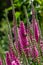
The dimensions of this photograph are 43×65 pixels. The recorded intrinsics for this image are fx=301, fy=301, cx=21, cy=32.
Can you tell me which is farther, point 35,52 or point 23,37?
point 23,37

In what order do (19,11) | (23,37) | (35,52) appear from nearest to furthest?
(35,52) < (23,37) < (19,11)

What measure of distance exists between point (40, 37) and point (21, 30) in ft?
0.53

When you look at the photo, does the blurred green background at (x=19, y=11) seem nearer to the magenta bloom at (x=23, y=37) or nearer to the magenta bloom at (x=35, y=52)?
the magenta bloom at (x=23, y=37)

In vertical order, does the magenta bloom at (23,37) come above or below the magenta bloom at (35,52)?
above

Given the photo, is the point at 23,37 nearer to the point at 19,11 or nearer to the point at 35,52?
the point at 35,52

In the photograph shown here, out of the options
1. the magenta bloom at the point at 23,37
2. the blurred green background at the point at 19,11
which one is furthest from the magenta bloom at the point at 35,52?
the blurred green background at the point at 19,11

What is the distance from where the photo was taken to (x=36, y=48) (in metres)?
2.05

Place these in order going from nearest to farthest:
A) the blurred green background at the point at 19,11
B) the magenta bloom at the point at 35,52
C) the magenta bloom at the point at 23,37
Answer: the magenta bloom at the point at 35,52, the magenta bloom at the point at 23,37, the blurred green background at the point at 19,11

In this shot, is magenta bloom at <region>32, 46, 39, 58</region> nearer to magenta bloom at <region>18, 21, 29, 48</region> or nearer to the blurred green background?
magenta bloom at <region>18, 21, 29, 48</region>

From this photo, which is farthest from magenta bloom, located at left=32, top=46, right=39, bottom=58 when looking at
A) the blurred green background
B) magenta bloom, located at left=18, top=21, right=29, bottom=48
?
the blurred green background

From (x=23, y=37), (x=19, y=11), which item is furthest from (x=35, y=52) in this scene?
(x=19, y=11)

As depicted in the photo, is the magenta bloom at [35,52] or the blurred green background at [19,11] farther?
the blurred green background at [19,11]

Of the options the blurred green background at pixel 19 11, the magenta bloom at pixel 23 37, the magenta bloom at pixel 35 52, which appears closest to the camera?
the magenta bloom at pixel 35 52

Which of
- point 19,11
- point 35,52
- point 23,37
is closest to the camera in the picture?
point 35,52
